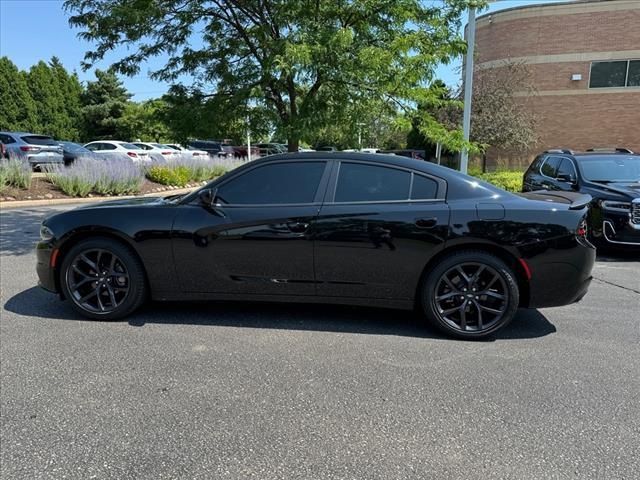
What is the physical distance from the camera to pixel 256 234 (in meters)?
4.12

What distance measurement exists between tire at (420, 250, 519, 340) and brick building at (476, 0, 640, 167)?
20990 millimetres

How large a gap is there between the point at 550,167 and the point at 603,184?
1668 millimetres

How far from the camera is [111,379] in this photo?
330 cm

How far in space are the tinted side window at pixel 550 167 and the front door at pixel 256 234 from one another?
252 inches

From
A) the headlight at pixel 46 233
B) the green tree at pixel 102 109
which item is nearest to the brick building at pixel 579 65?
the headlight at pixel 46 233

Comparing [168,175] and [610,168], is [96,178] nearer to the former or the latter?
[168,175]

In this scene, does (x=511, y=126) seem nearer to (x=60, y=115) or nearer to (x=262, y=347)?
(x=262, y=347)

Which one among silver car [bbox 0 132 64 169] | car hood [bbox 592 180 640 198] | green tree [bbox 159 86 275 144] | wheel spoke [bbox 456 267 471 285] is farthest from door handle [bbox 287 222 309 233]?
silver car [bbox 0 132 64 169]

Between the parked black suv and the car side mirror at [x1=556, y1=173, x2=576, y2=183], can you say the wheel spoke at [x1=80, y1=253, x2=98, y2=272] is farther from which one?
the car side mirror at [x1=556, y1=173, x2=576, y2=183]

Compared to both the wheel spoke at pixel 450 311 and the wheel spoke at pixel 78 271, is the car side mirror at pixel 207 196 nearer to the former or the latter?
the wheel spoke at pixel 78 271

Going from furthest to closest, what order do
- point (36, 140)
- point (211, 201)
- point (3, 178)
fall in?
1. point (36, 140)
2. point (3, 178)
3. point (211, 201)

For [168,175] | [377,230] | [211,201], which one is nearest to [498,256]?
[377,230]

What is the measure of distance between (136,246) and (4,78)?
38586 mm

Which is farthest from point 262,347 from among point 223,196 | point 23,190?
point 23,190
